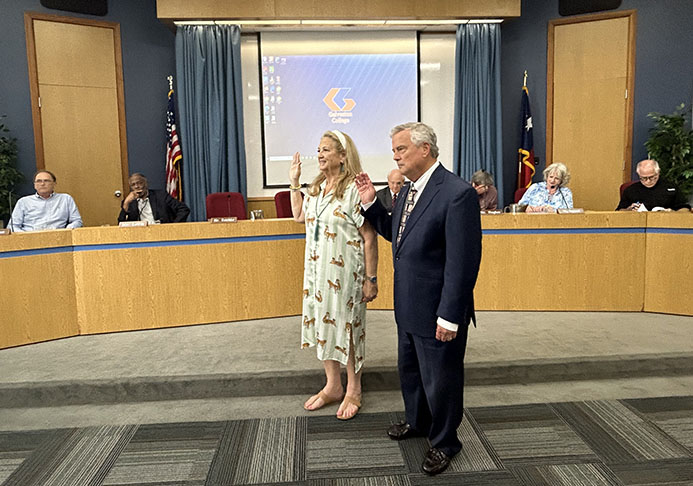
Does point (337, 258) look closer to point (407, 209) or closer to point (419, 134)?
point (407, 209)

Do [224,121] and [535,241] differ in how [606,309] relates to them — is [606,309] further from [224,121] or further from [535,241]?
[224,121]

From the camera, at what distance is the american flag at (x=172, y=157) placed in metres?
6.25

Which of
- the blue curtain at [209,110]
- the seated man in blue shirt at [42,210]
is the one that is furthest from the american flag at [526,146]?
the seated man in blue shirt at [42,210]

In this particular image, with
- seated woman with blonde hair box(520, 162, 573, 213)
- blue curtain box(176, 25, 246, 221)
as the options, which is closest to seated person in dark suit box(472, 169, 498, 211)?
seated woman with blonde hair box(520, 162, 573, 213)

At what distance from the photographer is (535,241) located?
4.32 m

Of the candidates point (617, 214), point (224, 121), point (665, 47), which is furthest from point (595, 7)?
point (224, 121)

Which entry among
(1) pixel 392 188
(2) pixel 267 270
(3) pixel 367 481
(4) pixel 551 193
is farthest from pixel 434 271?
(4) pixel 551 193

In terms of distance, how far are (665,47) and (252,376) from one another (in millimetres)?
6270

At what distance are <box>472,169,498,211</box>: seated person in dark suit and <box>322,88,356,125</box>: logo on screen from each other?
2211mm

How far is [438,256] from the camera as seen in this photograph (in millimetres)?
2156

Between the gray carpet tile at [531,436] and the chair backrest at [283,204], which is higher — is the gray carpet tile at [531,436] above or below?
below

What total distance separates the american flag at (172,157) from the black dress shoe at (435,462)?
4.94m

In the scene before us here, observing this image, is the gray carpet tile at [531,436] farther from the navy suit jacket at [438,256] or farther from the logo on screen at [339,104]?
the logo on screen at [339,104]

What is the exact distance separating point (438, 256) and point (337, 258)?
63 cm
